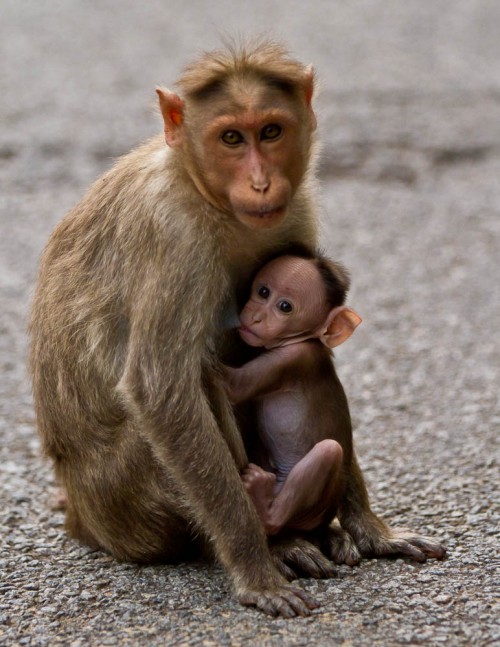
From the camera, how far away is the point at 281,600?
13.5 feet

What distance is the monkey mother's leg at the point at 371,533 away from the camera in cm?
463

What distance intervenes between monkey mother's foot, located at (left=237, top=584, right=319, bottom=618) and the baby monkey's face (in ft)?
3.09

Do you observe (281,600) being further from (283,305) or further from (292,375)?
(283,305)

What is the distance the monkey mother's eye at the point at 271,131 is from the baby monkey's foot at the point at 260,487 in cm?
122

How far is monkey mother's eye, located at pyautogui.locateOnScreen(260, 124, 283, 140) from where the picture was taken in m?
4.14

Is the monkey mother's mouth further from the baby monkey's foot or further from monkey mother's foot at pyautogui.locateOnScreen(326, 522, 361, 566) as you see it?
monkey mother's foot at pyautogui.locateOnScreen(326, 522, 361, 566)

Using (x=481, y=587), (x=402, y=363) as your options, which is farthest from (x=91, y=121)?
(x=481, y=587)

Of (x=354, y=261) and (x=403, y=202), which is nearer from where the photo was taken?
(x=354, y=261)

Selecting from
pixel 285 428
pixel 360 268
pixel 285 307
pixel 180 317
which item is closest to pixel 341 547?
pixel 285 428

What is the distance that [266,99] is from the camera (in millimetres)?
4133

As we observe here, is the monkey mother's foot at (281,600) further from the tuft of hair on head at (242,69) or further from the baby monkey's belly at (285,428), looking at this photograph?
the tuft of hair on head at (242,69)

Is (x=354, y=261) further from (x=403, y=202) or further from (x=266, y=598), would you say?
(x=266, y=598)

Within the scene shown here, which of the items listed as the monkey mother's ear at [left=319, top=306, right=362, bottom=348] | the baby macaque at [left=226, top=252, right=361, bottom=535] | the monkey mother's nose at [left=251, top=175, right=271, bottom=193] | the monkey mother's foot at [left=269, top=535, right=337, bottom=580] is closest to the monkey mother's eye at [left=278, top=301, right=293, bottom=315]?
the baby macaque at [left=226, top=252, right=361, bottom=535]

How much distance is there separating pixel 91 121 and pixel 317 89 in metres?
7.20
